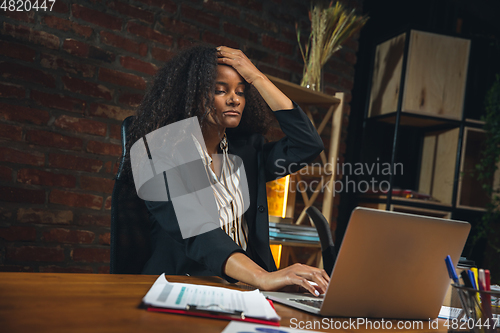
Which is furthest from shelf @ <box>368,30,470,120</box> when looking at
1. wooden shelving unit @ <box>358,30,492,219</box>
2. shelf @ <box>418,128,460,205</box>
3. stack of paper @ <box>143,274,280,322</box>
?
stack of paper @ <box>143,274,280,322</box>

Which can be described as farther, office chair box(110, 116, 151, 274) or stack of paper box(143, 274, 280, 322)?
office chair box(110, 116, 151, 274)

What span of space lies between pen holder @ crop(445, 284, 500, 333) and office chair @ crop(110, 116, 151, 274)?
0.85 m

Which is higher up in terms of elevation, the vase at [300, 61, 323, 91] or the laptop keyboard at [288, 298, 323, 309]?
the vase at [300, 61, 323, 91]

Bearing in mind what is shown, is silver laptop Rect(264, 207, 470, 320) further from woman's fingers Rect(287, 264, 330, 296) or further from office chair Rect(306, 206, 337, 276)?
office chair Rect(306, 206, 337, 276)

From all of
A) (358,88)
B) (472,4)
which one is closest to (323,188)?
(358,88)

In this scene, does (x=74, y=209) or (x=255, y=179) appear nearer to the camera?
(x=255, y=179)

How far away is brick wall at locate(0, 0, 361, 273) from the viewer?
1887 mm

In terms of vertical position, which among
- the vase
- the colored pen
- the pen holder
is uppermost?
the vase

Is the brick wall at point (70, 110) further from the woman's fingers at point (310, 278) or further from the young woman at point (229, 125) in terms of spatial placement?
Answer: the woman's fingers at point (310, 278)

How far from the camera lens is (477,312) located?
2.06 ft

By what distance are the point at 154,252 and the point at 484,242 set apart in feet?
8.13

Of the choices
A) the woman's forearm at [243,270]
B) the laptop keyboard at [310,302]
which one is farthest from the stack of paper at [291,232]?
the laptop keyboard at [310,302]

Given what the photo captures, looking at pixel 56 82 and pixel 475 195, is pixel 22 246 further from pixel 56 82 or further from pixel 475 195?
pixel 475 195

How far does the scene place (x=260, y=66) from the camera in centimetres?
259
